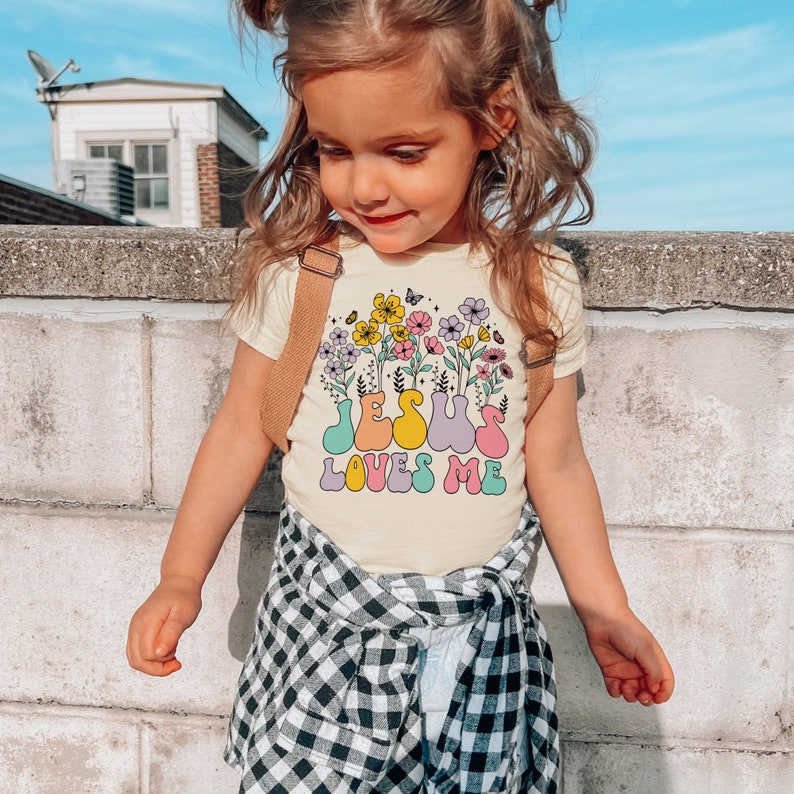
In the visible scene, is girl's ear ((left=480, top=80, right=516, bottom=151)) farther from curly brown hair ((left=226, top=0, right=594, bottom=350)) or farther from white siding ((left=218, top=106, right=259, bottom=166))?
white siding ((left=218, top=106, right=259, bottom=166))

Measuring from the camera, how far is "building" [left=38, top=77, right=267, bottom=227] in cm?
1510

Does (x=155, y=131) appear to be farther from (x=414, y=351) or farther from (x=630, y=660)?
(x=630, y=660)

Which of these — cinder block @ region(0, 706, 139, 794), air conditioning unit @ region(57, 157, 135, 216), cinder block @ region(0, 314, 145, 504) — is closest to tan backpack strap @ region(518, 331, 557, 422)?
cinder block @ region(0, 314, 145, 504)

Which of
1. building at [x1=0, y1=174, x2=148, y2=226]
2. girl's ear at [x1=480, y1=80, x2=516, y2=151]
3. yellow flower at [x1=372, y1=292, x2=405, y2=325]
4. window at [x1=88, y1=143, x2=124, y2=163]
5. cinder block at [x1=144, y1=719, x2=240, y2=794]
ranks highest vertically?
window at [x1=88, y1=143, x2=124, y2=163]

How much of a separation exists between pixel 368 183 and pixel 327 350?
12.5 inches

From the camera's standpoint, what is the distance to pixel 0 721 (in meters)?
1.99

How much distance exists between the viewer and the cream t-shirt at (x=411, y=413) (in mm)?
1414

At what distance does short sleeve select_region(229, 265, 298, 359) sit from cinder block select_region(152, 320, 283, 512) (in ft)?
1.04

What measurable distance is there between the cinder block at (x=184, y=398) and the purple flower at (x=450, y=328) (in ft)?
1.92

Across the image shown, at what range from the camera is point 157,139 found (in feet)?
51.2

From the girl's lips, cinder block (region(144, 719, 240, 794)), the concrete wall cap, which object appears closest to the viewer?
the girl's lips

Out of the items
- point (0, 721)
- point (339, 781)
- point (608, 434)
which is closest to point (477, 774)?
point (339, 781)

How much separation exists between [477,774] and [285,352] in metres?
0.81

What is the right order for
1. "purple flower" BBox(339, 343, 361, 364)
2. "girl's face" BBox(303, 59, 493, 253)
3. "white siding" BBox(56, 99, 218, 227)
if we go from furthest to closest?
"white siding" BBox(56, 99, 218, 227) → "purple flower" BBox(339, 343, 361, 364) → "girl's face" BBox(303, 59, 493, 253)
